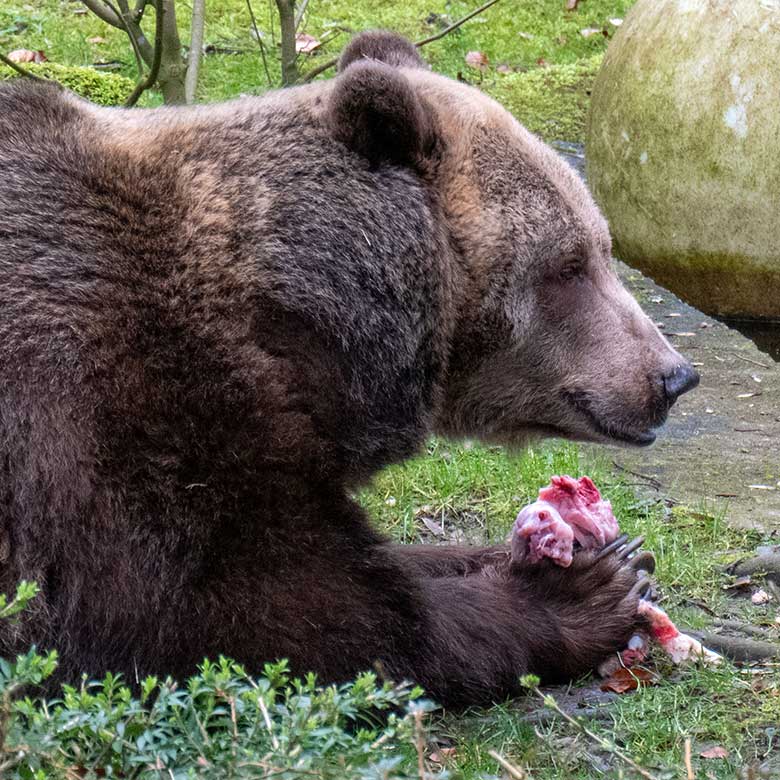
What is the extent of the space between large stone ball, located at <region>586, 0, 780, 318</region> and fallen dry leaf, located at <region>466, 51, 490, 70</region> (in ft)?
13.8

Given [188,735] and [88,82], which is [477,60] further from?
[188,735]

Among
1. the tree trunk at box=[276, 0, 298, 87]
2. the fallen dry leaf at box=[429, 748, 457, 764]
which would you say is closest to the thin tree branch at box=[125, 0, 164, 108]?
the tree trunk at box=[276, 0, 298, 87]

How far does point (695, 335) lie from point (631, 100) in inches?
87.8

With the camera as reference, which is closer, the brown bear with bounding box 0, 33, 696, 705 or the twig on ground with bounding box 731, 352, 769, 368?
the brown bear with bounding box 0, 33, 696, 705

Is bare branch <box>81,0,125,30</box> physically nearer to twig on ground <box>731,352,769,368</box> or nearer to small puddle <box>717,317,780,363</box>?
twig on ground <box>731,352,769,368</box>

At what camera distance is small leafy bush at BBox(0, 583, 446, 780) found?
281 cm

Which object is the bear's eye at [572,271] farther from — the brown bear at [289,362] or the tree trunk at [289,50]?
the tree trunk at [289,50]

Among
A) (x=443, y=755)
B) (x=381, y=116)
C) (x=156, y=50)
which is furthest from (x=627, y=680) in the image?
(x=156, y=50)

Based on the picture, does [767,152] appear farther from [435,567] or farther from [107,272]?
[107,272]

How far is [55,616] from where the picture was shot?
399cm

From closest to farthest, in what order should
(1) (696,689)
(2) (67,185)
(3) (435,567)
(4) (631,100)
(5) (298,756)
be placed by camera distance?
(5) (298,756) → (2) (67,185) → (1) (696,689) → (3) (435,567) → (4) (631,100)

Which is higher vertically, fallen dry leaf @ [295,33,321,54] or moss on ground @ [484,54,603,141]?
fallen dry leaf @ [295,33,321,54]

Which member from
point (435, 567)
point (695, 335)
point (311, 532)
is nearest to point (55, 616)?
point (311, 532)

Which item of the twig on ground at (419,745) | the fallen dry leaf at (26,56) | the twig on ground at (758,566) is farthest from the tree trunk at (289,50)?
the twig on ground at (419,745)
